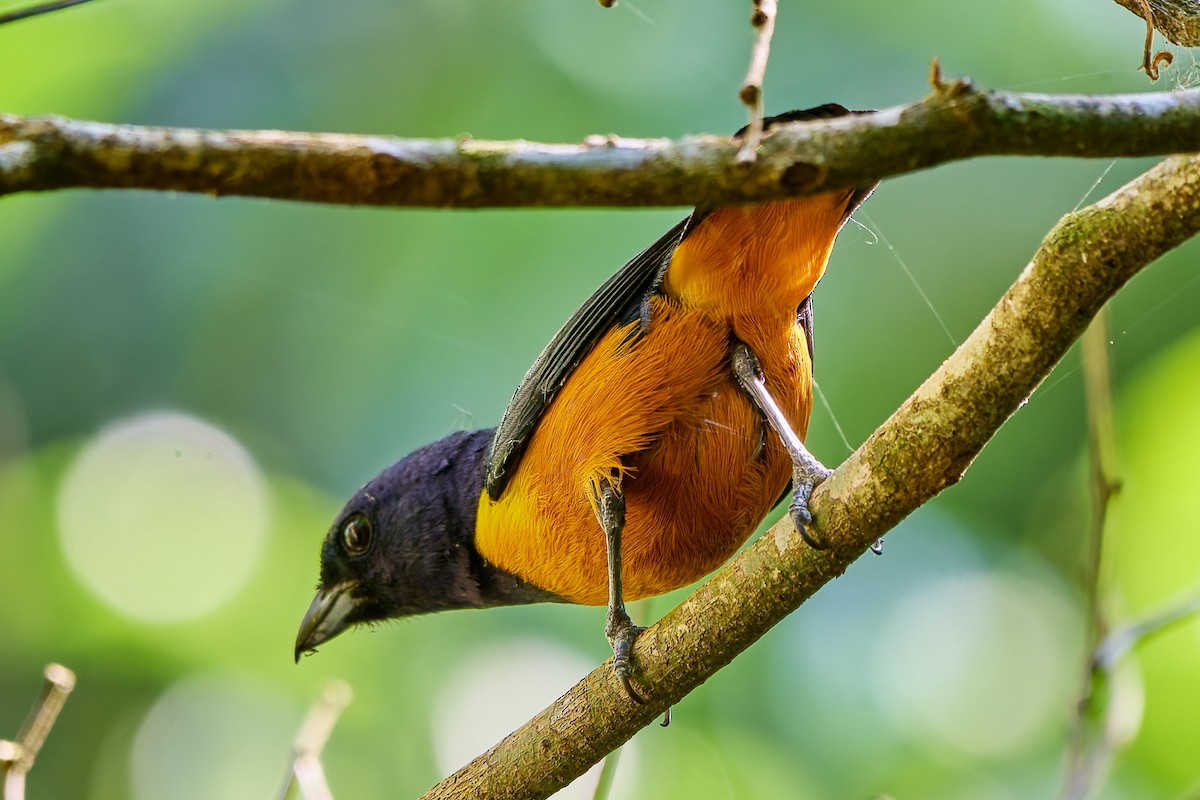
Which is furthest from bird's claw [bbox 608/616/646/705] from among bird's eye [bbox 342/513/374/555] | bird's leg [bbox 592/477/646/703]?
bird's eye [bbox 342/513/374/555]

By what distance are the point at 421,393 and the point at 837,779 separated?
330 cm

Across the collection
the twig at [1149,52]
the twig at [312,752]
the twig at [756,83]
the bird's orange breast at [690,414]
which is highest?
the twig at [1149,52]

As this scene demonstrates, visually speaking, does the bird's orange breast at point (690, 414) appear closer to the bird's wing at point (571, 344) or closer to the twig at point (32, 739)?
the bird's wing at point (571, 344)

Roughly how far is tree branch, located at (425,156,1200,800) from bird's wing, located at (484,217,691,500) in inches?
44.1

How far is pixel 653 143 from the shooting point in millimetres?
1476

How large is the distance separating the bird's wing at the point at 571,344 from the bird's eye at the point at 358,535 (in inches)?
24.7

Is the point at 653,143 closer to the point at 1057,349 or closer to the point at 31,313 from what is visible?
the point at 1057,349

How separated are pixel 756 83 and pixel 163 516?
771 cm

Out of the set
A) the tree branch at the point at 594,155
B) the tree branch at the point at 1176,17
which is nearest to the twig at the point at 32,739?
the tree branch at the point at 594,155

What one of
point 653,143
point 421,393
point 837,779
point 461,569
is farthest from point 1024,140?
point 421,393

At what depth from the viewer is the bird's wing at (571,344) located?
11.5 feet

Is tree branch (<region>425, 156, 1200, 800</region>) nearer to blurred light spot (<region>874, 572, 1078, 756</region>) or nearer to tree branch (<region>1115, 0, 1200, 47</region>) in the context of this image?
tree branch (<region>1115, 0, 1200, 47</region>)

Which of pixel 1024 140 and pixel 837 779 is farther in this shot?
pixel 837 779

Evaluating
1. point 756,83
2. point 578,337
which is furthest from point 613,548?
point 756,83
